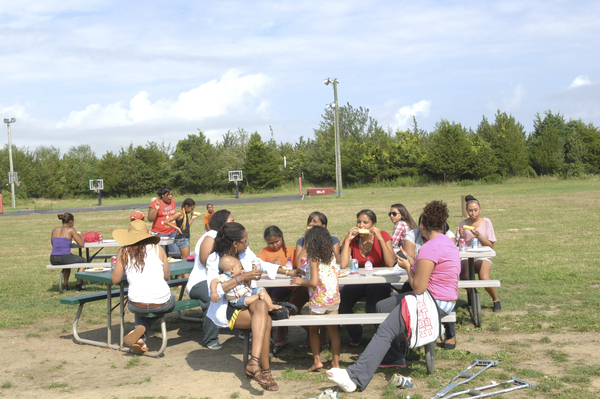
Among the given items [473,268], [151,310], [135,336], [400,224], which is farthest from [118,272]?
[473,268]

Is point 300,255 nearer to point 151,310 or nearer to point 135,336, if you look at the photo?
point 151,310

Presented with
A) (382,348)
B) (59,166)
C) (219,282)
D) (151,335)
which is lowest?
(151,335)

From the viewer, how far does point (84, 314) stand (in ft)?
24.0

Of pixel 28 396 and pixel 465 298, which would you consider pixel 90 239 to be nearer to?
pixel 28 396

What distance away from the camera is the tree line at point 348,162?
51.7m

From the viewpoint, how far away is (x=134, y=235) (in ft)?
17.7

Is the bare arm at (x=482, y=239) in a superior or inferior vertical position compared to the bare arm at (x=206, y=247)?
inferior

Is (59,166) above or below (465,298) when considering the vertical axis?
above

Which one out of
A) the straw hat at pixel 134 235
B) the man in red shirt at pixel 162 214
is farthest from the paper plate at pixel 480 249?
the man in red shirt at pixel 162 214

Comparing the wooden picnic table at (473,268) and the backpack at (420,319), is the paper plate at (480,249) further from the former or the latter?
the backpack at (420,319)

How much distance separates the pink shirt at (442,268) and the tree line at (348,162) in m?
49.2

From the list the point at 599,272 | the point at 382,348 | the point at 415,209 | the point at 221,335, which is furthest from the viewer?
the point at 415,209

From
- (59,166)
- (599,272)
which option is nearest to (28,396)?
(599,272)

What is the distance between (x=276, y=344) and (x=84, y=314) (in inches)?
132
